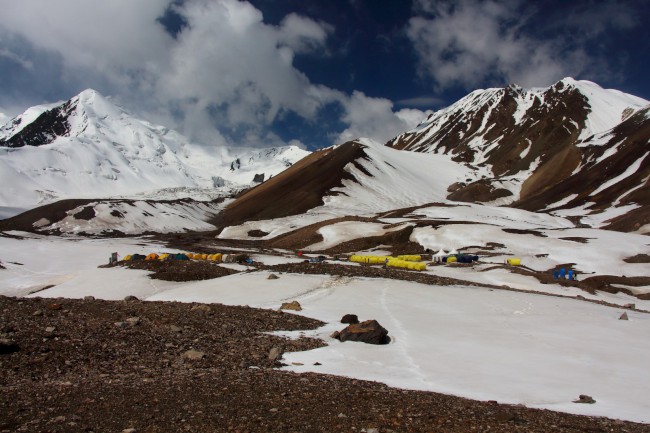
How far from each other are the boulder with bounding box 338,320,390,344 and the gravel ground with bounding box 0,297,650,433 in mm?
1775

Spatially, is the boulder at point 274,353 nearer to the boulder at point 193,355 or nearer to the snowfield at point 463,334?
the snowfield at point 463,334

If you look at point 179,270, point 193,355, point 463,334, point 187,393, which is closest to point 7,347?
point 193,355

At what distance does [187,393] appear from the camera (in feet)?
32.8

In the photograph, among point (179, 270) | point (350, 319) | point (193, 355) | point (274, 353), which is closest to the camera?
point (193, 355)

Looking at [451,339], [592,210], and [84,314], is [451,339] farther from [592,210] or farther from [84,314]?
[592,210]

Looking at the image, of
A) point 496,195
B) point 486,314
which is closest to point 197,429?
point 486,314

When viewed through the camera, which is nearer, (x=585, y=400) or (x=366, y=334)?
(x=585, y=400)

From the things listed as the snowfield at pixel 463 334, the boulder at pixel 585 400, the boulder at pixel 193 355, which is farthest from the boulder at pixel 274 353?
the boulder at pixel 585 400

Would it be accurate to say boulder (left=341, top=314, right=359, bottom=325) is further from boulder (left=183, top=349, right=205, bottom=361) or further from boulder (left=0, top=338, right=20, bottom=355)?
boulder (left=0, top=338, right=20, bottom=355)

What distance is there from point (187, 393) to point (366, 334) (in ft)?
27.1

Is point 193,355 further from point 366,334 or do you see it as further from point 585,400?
point 585,400

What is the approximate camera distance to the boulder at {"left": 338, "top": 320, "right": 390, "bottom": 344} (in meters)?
16.9

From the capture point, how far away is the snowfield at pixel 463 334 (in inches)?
495

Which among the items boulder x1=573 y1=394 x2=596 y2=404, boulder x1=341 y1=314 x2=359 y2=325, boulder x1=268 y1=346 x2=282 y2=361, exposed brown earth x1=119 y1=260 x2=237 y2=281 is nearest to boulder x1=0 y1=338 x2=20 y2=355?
boulder x1=268 y1=346 x2=282 y2=361
